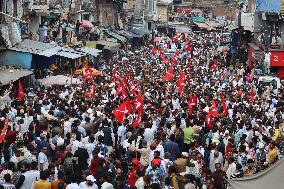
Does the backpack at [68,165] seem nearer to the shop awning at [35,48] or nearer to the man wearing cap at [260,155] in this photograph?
the man wearing cap at [260,155]

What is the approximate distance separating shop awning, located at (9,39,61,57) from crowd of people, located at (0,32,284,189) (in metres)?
5.63

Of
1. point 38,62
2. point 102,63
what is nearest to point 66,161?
point 38,62

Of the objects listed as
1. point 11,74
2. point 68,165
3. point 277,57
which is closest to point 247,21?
point 277,57

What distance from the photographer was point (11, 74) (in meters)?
25.0

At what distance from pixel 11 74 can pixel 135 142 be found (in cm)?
1236

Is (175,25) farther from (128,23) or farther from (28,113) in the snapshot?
(28,113)

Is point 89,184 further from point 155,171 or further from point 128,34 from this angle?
point 128,34

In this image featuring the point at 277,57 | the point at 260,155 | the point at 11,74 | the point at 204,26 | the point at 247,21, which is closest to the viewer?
the point at 260,155

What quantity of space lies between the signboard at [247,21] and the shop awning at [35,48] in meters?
18.0

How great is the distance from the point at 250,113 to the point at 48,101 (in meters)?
6.55

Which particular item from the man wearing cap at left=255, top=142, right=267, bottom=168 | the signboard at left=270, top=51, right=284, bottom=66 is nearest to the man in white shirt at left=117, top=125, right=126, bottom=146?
the man wearing cap at left=255, top=142, right=267, bottom=168

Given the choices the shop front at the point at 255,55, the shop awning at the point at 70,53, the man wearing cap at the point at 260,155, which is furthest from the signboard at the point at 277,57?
the man wearing cap at the point at 260,155

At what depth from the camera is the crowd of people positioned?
36.5 ft

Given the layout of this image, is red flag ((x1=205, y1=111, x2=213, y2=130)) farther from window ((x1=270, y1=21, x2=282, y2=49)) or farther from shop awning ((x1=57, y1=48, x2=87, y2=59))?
window ((x1=270, y1=21, x2=282, y2=49))
